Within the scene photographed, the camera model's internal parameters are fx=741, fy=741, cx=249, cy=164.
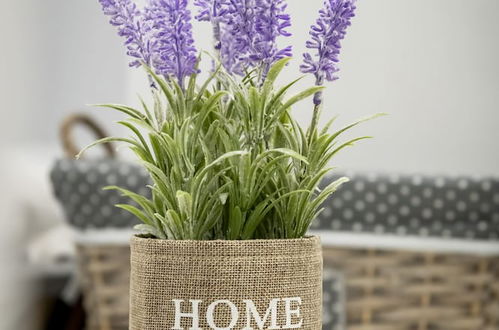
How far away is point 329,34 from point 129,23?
0.13 m

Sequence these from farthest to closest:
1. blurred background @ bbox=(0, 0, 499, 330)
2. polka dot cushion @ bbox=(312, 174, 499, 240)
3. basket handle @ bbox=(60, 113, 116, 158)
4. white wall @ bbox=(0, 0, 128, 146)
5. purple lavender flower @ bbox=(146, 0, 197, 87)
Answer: white wall @ bbox=(0, 0, 128, 146) < blurred background @ bbox=(0, 0, 499, 330) < basket handle @ bbox=(60, 113, 116, 158) < polka dot cushion @ bbox=(312, 174, 499, 240) < purple lavender flower @ bbox=(146, 0, 197, 87)

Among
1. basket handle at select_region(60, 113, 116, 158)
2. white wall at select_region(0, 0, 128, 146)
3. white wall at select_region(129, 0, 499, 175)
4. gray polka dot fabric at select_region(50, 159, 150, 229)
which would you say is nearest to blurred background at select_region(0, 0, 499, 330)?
Result: white wall at select_region(129, 0, 499, 175)

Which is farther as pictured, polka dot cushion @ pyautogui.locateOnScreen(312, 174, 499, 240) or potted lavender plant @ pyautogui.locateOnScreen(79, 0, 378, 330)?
polka dot cushion @ pyautogui.locateOnScreen(312, 174, 499, 240)

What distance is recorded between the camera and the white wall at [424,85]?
1841mm

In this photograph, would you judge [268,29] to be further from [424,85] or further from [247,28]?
[424,85]

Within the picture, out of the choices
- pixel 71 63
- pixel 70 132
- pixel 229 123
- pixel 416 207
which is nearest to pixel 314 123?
pixel 229 123

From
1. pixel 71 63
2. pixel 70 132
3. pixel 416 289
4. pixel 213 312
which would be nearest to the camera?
pixel 213 312

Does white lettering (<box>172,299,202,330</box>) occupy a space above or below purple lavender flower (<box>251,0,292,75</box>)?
below

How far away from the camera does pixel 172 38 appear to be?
0.47 m

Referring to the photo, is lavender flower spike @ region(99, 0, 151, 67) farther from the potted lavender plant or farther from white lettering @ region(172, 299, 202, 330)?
white lettering @ region(172, 299, 202, 330)

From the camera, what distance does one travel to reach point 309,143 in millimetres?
509

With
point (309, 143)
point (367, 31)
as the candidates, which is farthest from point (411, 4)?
point (309, 143)

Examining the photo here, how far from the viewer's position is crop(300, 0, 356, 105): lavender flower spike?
1.54 ft

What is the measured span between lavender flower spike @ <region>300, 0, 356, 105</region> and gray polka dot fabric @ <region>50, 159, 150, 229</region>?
90cm
